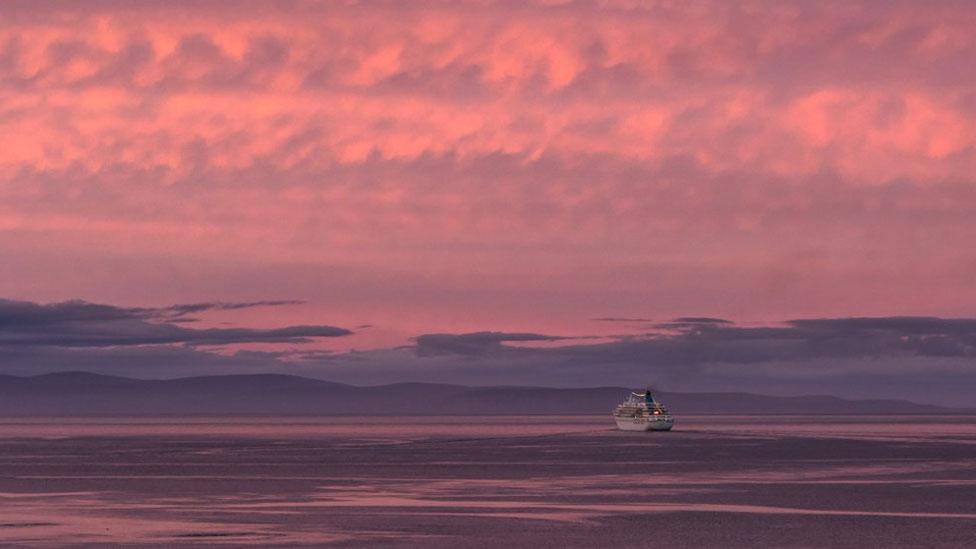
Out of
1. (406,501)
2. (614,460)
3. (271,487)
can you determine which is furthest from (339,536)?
(614,460)

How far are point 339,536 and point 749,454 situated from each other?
261 feet

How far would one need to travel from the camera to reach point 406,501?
69.6 metres

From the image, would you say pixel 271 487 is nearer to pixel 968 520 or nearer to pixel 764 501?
pixel 764 501

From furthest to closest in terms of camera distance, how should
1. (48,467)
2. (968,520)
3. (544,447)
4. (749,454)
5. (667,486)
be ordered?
1. (544,447)
2. (749,454)
3. (48,467)
4. (667,486)
5. (968,520)

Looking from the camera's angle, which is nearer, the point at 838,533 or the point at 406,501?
the point at 838,533

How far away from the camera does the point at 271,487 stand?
8112 centimetres

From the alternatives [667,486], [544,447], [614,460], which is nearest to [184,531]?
[667,486]

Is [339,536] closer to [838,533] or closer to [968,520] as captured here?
[838,533]

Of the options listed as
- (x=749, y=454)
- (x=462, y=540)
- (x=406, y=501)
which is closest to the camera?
(x=462, y=540)

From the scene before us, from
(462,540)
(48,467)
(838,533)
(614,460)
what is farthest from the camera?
(614,460)

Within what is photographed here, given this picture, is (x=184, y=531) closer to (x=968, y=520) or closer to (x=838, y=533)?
(x=838, y=533)

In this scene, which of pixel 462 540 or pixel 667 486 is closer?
pixel 462 540

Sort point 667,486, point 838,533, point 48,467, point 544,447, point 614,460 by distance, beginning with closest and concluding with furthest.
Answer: point 838,533 < point 667,486 < point 48,467 < point 614,460 < point 544,447

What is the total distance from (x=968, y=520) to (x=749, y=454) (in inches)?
2701
